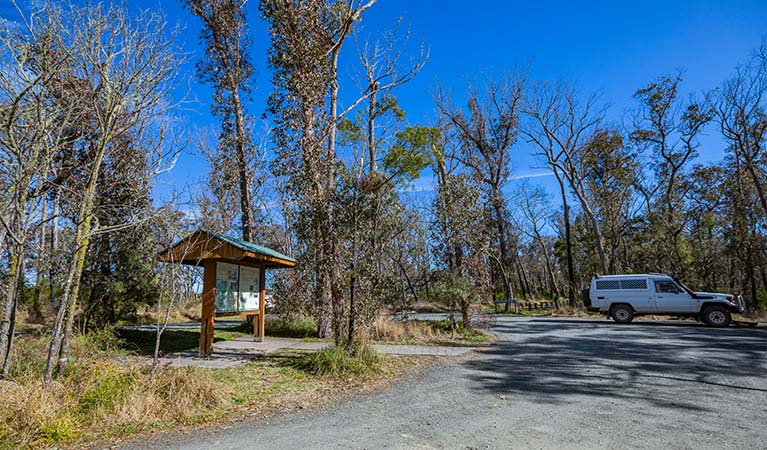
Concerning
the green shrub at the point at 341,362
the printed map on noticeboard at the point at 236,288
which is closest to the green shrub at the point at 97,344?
the printed map on noticeboard at the point at 236,288

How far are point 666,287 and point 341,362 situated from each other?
12.8m

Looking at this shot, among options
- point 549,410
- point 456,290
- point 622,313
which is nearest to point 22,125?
point 549,410

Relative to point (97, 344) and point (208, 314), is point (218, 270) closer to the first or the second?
point (208, 314)

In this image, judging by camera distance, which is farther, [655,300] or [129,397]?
[655,300]

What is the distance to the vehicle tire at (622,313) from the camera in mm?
14211

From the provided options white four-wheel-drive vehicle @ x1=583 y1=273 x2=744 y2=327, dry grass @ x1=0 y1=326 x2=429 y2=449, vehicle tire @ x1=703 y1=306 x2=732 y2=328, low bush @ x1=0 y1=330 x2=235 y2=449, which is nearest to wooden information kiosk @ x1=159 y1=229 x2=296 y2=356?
dry grass @ x1=0 y1=326 x2=429 y2=449

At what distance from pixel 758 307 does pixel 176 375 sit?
911 inches

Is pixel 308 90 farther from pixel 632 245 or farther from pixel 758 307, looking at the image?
pixel 632 245

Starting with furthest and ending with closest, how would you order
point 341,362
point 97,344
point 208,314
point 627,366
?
point 208,314 < point 97,344 < point 627,366 < point 341,362

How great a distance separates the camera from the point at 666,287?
13.6m

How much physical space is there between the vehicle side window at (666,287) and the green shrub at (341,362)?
470 inches

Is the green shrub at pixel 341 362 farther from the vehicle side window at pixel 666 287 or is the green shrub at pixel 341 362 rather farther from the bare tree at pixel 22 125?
the vehicle side window at pixel 666 287

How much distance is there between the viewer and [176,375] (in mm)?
4754

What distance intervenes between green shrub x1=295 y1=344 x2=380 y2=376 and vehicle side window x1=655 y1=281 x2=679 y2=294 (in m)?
11.9
